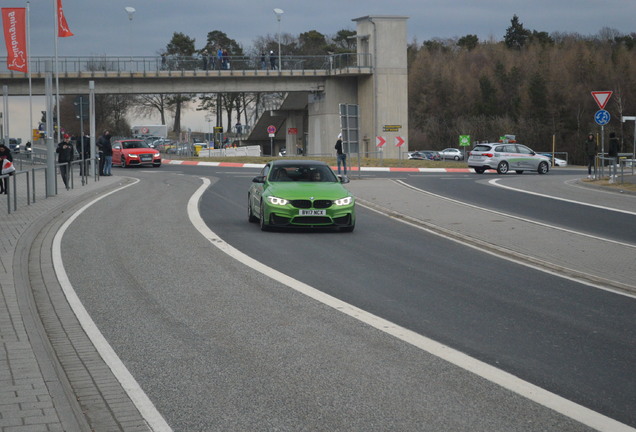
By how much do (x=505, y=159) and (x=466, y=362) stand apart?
39173mm

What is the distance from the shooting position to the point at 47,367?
22.6ft

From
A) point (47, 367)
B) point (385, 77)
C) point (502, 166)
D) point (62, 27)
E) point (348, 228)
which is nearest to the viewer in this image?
point (47, 367)

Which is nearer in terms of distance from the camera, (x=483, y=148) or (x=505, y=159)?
(x=505, y=159)

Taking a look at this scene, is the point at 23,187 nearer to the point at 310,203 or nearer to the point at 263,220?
the point at 263,220

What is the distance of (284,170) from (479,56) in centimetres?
11623

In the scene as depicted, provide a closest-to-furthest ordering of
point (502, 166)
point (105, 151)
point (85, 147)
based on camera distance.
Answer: point (85, 147) < point (105, 151) < point (502, 166)

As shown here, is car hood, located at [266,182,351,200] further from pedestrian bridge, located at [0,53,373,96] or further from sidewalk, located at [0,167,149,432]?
pedestrian bridge, located at [0,53,373,96]

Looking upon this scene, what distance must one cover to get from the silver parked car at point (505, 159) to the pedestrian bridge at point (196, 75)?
25.2 metres

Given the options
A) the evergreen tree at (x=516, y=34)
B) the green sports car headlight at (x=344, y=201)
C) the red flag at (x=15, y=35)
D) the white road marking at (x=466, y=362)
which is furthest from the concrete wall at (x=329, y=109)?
the evergreen tree at (x=516, y=34)

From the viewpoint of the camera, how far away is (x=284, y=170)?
717 inches

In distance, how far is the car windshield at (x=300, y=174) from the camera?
59.5ft

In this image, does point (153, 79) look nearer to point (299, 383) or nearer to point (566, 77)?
point (566, 77)

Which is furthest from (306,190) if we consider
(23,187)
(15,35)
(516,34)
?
(516,34)

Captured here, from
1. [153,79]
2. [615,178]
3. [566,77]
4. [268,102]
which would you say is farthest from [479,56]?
[615,178]
